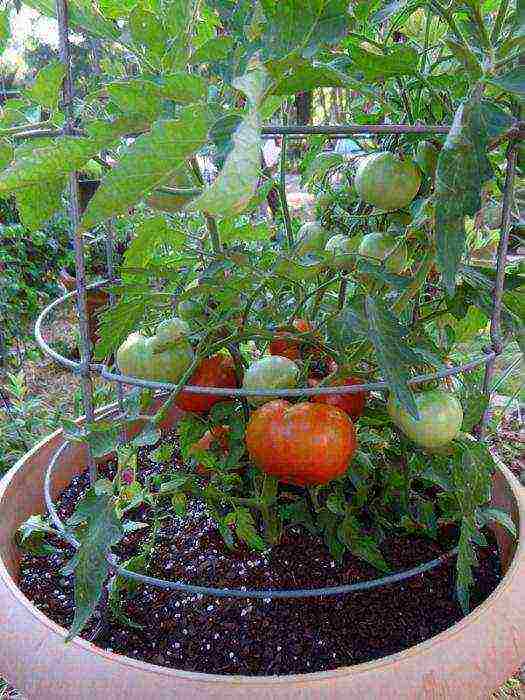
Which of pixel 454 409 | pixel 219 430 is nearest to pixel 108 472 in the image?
pixel 219 430

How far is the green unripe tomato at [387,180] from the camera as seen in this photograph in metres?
0.59

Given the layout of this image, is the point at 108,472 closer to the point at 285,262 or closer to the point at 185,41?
the point at 285,262

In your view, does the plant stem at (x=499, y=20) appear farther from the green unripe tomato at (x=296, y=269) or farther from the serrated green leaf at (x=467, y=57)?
the green unripe tomato at (x=296, y=269)

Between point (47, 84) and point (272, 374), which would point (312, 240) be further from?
point (47, 84)

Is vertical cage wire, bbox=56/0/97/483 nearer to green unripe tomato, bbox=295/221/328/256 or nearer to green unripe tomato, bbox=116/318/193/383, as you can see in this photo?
green unripe tomato, bbox=116/318/193/383

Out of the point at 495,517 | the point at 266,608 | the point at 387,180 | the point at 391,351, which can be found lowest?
the point at 266,608

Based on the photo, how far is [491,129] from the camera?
0.40 m

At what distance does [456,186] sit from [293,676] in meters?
0.43

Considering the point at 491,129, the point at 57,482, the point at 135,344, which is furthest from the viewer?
the point at 57,482

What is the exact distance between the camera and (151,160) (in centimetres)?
30

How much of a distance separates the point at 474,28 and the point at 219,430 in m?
0.49

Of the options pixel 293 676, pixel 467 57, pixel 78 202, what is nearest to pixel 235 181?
pixel 467 57

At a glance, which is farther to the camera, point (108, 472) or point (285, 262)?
point (108, 472)

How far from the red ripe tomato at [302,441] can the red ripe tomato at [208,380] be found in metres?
0.08
